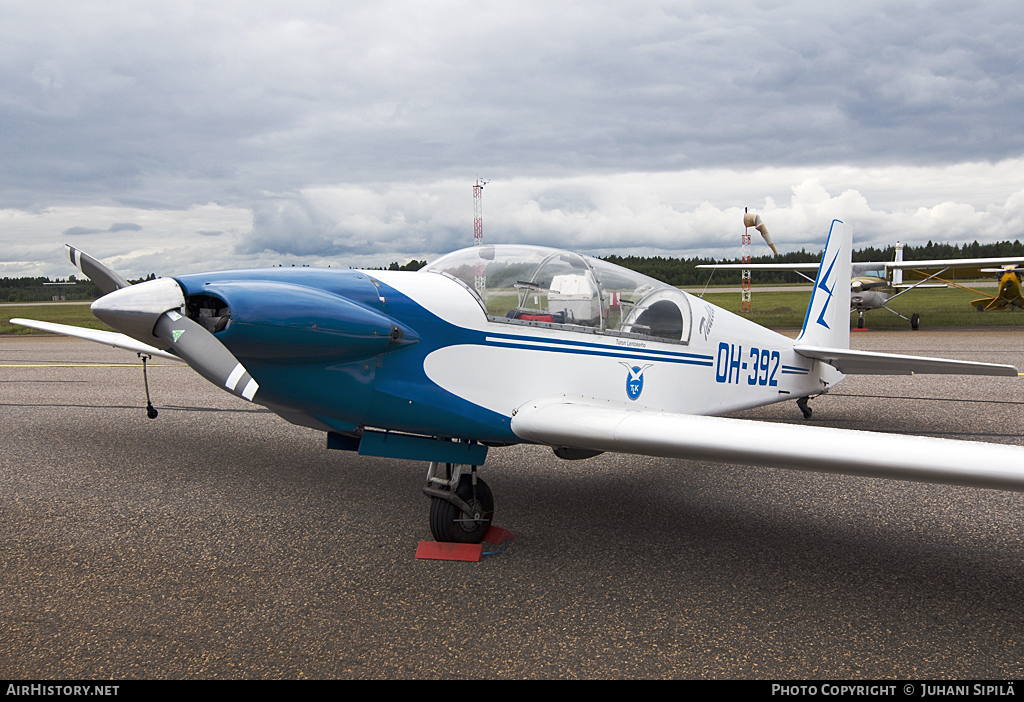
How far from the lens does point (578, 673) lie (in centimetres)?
298

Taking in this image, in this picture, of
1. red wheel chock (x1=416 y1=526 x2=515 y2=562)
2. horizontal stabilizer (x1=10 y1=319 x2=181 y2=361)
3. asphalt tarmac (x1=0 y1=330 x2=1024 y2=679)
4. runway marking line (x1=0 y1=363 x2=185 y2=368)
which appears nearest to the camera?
asphalt tarmac (x1=0 y1=330 x2=1024 y2=679)

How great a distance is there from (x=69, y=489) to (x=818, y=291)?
8.14 m

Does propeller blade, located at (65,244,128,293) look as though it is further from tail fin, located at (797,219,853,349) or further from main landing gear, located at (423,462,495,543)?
tail fin, located at (797,219,853,349)

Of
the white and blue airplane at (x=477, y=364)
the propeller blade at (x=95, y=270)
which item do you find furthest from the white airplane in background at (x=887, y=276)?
the propeller blade at (x=95, y=270)

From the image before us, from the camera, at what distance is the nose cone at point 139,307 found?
3.45 m

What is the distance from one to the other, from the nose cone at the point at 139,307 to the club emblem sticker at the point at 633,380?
301 centimetres

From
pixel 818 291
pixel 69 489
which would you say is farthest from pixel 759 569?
pixel 69 489

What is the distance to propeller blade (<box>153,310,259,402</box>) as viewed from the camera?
3.50 meters

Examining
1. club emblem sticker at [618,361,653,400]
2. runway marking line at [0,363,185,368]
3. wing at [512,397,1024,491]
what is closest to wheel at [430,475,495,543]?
wing at [512,397,1024,491]

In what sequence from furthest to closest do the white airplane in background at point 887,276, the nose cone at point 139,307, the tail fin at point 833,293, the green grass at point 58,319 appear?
the green grass at point 58,319 < the white airplane in background at point 887,276 < the tail fin at point 833,293 < the nose cone at point 139,307

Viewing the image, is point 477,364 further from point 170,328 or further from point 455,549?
point 170,328

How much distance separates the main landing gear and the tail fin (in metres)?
5.01

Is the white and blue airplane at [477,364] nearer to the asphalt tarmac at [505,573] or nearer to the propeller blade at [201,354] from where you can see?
the propeller blade at [201,354]
